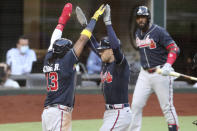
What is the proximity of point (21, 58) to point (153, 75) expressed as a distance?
452cm

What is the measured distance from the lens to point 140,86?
693 cm

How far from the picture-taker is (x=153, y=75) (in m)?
6.82

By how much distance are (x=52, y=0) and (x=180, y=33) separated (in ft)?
10.2

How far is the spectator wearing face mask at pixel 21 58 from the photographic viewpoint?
10.7m

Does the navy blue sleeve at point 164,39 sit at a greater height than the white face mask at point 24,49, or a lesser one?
greater

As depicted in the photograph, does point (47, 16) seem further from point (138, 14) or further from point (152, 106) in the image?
point (138, 14)

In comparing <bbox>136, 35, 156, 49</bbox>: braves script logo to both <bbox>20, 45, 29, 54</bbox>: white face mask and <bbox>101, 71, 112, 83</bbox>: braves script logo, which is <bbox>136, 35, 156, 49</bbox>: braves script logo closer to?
<bbox>101, 71, 112, 83</bbox>: braves script logo

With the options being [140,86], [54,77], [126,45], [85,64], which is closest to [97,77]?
[85,64]

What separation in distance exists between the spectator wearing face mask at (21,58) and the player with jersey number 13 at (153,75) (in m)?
4.25

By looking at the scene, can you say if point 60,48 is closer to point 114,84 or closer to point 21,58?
point 114,84

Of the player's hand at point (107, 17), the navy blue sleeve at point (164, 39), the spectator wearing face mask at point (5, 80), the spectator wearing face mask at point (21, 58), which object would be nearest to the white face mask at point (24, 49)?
the spectator wearing face mask at point (21, 58)

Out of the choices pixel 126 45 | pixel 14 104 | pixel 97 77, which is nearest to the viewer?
pixel 14 104

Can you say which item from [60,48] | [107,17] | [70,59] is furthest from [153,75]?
[60,48]

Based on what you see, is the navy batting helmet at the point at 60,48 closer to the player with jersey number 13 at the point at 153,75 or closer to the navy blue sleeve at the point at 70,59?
the navy blue sleeve at the point at 70,59
